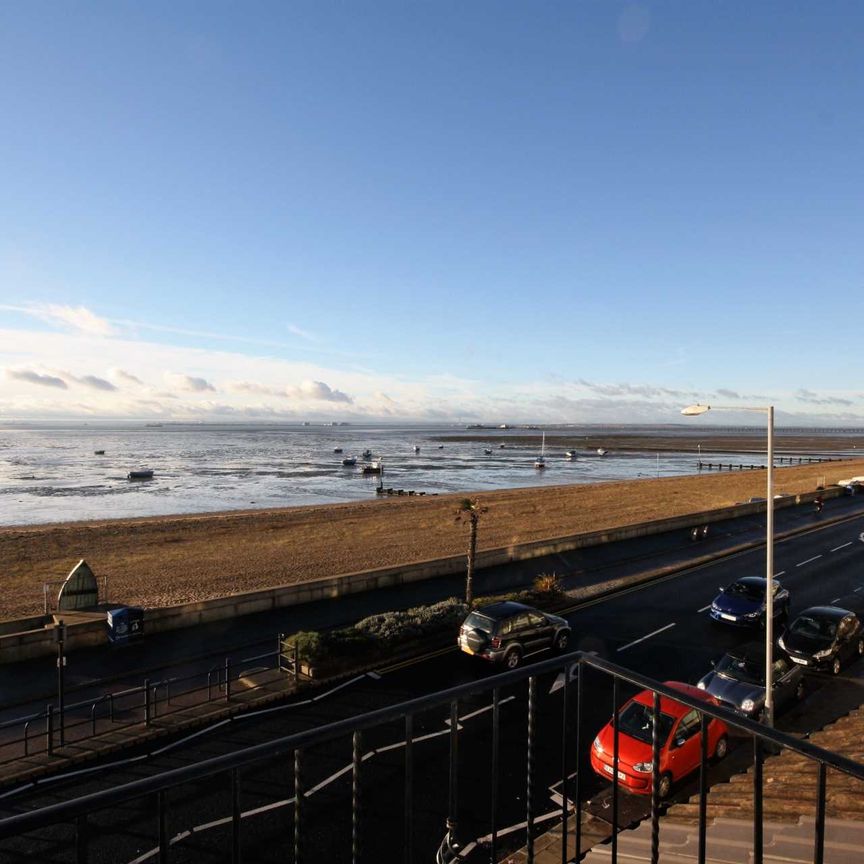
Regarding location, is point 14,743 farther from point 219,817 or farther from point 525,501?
point 525,501

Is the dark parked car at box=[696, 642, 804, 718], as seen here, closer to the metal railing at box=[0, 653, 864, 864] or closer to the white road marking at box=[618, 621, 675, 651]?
the metal railing at box=[0, 653, 864, 864]

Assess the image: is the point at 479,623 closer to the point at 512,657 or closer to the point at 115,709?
the point at 512,657

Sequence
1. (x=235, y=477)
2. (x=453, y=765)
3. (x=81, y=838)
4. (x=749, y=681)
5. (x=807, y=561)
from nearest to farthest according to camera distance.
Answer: (x=81, y=838) → (x=453, y=765) → (x=749, y=681) → (x=807, y=561) → (x=235, y=477)

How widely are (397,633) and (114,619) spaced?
8408mm

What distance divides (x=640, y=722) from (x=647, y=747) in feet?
2.80

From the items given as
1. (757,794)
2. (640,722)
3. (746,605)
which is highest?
(757,794)

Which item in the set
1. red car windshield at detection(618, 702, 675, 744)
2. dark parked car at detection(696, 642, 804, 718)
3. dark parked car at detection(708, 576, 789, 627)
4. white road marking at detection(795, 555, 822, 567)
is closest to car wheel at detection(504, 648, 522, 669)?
dark parked car at detection(696, 642, 804, 718)

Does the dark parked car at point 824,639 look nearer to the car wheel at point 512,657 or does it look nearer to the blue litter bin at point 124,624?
the car wheel at point 512,657

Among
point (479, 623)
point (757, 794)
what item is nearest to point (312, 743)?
point (757, 794)

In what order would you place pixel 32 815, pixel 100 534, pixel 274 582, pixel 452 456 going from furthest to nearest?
pixel 452 456 < pixel 100 534 < pixel 274 582 < pixel 32 815

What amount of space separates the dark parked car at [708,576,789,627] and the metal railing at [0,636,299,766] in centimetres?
1449

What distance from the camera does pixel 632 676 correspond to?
3826mm

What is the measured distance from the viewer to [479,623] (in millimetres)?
18656

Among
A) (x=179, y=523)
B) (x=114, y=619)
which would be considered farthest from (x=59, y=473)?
(x=114, y=619)
